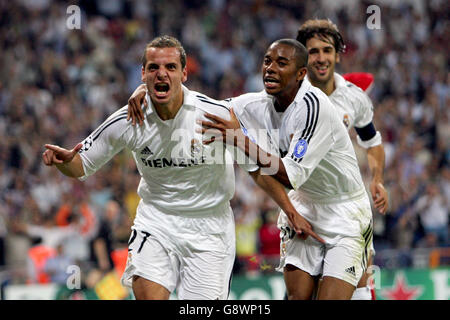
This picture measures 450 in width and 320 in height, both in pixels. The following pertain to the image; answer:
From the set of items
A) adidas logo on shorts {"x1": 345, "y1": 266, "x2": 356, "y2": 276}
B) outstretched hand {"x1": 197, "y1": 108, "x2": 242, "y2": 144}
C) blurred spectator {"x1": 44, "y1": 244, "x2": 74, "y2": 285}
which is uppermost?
outstretched hand {"x1": 197, "y1": 108, "x2": 242, "y2": 144}

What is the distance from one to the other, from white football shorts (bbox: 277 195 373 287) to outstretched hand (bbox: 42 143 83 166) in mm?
1696

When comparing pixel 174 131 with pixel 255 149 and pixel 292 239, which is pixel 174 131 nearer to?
pixel 255 149

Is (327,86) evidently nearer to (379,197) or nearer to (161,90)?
(379,197)

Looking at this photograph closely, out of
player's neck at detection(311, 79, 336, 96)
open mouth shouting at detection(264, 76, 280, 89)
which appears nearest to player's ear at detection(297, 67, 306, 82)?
open mouth shouting at detection(264, 76, 280, 89)

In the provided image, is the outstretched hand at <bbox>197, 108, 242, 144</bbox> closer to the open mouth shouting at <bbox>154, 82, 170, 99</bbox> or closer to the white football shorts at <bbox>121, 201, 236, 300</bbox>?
the open mouth shouting at <bbox>154, 82, 170, 99</bbox>

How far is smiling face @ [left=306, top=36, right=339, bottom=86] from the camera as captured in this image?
19.2 ft

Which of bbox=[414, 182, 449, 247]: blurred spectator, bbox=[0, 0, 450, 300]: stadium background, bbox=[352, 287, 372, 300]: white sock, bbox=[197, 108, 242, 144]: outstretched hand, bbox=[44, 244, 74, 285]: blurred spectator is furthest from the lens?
bbox=[414, 182, 449, 247]: blurred spectator

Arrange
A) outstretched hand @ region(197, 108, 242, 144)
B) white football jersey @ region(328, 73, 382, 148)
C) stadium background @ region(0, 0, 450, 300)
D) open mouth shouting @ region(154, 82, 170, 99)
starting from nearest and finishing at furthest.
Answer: outstretched hand @ region(197, 108, 242, 144) → open mouth shouting @ region(154, 82, 170, 99) → white football jersey @ region(328, 73, 382, 148) → stadium background @ region(0, 0, 450, 300)

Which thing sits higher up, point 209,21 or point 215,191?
point 209,21

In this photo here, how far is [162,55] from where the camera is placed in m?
5.08

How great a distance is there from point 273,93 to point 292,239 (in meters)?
1.14

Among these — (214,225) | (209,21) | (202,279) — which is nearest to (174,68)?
(214,225)

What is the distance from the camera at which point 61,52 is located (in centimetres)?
1392

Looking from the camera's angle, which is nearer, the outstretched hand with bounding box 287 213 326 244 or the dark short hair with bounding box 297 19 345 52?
the outstretched hand with bounding box 287 213 326 244
